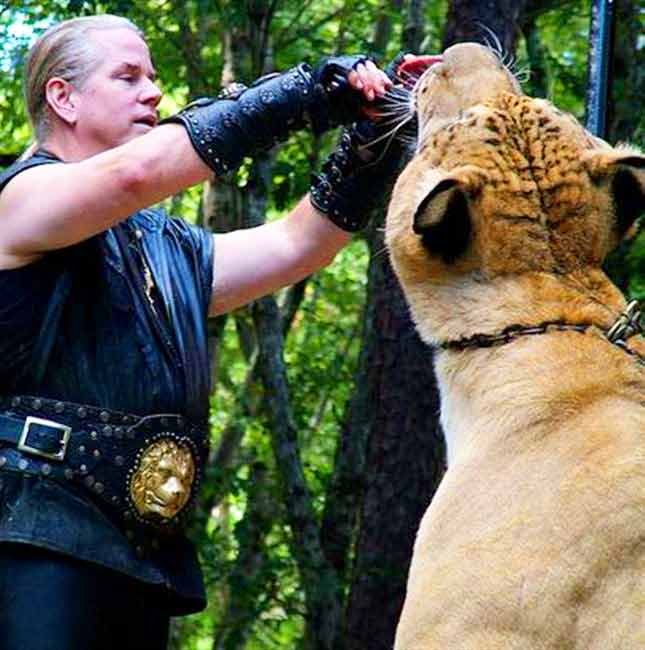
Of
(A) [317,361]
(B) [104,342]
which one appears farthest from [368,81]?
(A) [317,361]

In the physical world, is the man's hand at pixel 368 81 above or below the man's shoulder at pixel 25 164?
above

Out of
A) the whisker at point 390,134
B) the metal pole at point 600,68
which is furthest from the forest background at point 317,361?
the whisker at point 390,134

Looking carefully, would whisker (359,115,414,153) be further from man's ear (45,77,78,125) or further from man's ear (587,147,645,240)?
man's ear (45,77,78,125)

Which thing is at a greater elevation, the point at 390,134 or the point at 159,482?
the point at 390,134

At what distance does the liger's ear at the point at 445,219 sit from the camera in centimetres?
427

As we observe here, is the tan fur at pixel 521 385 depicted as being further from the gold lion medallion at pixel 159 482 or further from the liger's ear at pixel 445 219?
the gold lion medallion at pixel 159 482

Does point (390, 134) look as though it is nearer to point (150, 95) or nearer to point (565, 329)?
point (150, 95)

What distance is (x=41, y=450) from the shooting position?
471 centimetres

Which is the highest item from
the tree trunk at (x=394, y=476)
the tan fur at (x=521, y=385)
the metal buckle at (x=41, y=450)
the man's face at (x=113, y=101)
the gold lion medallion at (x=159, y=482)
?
the man's face at (x=113, y=101)

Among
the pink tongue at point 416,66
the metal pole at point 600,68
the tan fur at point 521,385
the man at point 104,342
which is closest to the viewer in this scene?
the tan fur at point 521,385

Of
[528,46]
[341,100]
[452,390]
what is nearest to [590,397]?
[452,390]

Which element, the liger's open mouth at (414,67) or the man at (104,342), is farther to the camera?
the liger's open mouth at (414,67)

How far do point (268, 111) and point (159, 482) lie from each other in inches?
42.1

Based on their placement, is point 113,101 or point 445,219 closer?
point 445,219
